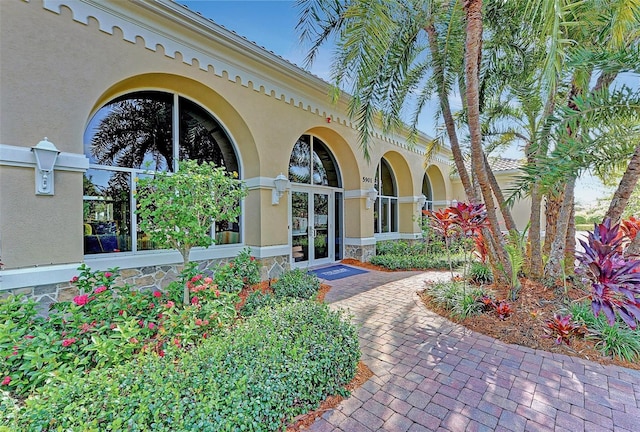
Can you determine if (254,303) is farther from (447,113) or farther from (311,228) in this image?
(447,113)

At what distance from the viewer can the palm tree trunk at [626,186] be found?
459 centimetres

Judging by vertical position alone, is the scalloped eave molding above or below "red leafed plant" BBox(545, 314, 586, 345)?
above

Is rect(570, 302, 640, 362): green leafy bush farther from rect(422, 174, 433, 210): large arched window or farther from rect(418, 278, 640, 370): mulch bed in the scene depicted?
rect(422, 174, 433, 210): large arched window

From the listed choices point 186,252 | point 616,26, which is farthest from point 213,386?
point 616,26

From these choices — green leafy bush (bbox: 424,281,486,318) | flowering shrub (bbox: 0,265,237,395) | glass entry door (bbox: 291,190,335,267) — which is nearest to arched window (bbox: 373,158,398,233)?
glass entry door (bbox: 291,190,335,267)

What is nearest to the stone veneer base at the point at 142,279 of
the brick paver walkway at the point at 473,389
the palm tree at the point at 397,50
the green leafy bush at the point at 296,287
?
the green leafy bush at the point at 296,287

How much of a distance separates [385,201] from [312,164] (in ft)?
15.7

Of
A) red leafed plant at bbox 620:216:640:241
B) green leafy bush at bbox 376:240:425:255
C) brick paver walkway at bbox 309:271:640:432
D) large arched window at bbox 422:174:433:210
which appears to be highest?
large arched window at bbox 422:174:433:210

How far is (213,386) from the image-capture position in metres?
2.45

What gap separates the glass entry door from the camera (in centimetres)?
899

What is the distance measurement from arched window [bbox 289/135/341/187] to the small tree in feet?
14.7

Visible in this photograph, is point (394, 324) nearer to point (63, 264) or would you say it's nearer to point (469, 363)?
point (469, 363)

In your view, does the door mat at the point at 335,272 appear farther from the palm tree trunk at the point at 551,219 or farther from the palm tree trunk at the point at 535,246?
the palm tree trunk at the point at 551,219

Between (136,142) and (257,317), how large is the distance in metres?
4.87
